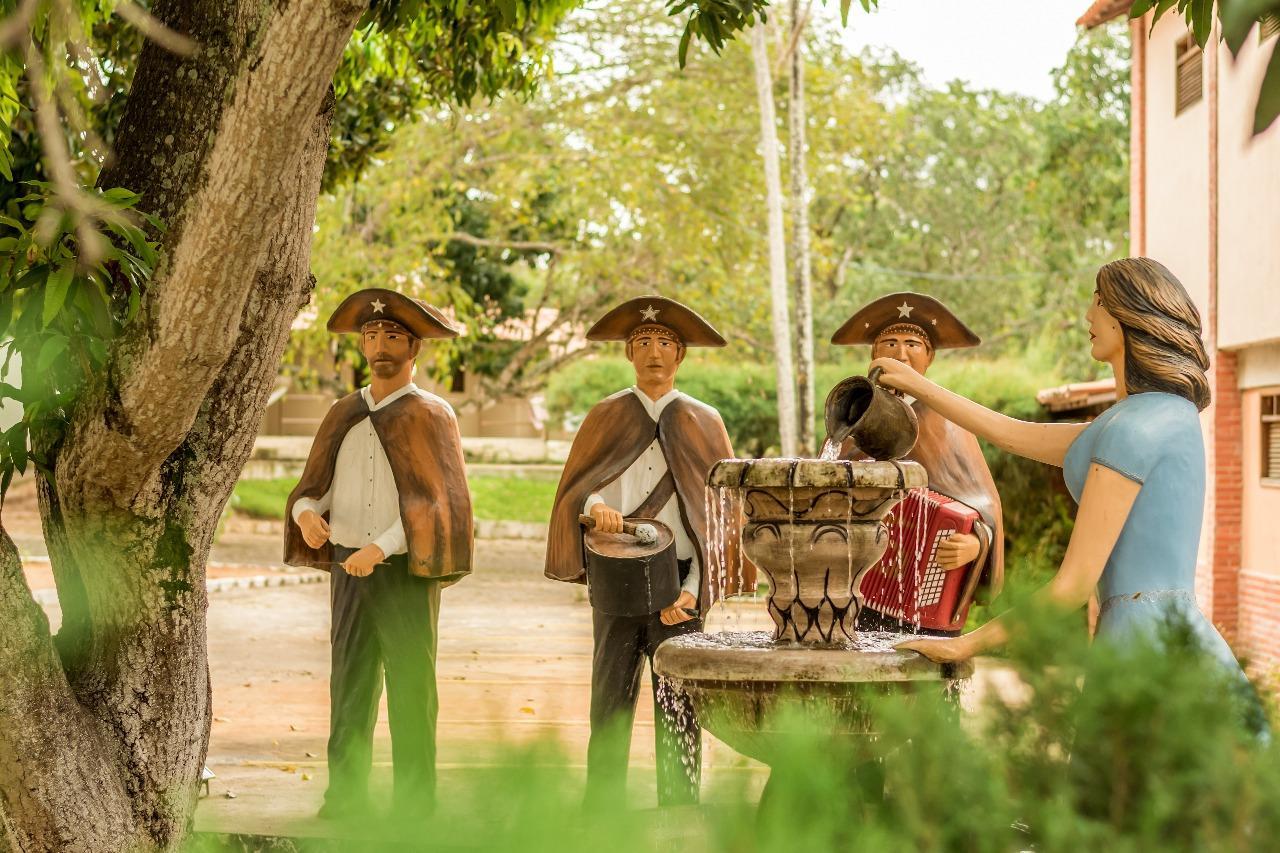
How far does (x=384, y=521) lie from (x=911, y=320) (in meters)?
1.96

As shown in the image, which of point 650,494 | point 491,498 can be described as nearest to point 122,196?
point 650,494

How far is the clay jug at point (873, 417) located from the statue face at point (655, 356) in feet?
4.62

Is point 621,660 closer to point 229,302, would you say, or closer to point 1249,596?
point 229,302

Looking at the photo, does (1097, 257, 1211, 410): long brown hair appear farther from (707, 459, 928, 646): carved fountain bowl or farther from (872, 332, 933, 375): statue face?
(872, 332, 933, 375): statue face

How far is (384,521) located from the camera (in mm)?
5527

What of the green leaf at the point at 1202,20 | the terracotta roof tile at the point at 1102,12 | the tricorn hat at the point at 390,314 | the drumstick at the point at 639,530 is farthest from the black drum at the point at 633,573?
the terracotta roof tile at the point at 1102,12

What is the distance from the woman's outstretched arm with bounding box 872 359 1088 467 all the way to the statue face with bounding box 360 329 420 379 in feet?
7.62

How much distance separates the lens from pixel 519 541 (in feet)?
78.4

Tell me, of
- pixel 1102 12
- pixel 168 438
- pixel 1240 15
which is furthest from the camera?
pixel 1102 12

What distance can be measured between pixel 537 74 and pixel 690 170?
15.0 m

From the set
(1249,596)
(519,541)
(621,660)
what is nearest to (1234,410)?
(1249,596)

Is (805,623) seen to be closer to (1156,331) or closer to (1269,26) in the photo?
(1156,331)

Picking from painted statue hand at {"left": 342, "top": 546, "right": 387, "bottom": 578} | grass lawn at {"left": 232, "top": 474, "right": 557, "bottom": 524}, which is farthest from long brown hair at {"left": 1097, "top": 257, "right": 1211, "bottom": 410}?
grass lawn at {"left": 232, "top": 474, "right": 557, "bottom": 524}

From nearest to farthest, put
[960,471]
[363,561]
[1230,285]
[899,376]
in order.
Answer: [899,376]
[960,471]
[363,561]
[1230,285]
